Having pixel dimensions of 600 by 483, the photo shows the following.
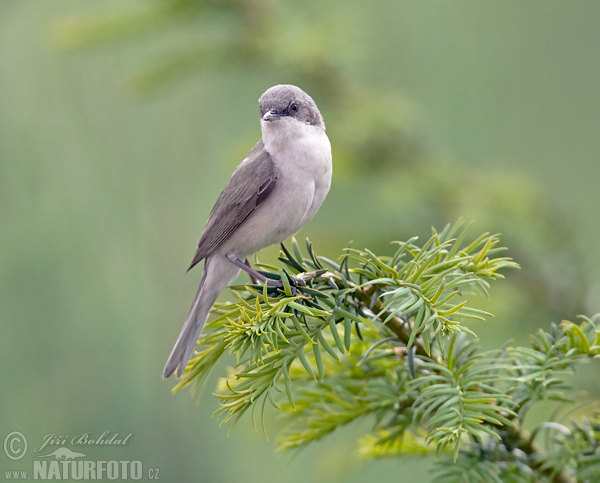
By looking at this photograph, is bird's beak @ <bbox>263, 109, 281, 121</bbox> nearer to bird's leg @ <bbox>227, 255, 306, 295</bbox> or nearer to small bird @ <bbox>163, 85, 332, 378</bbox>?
small bird @ <bbox>163, 85, 332, 378</bbox>

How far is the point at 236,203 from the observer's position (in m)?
1.14

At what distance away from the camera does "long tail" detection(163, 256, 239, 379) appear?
887 mm

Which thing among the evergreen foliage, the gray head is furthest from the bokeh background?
the evergreen foliage

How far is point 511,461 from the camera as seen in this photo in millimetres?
627

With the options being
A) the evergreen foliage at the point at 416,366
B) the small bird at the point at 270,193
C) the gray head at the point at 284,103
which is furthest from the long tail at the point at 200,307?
the gray head at the point at 284,103

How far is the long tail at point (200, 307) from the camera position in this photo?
0.89 meters

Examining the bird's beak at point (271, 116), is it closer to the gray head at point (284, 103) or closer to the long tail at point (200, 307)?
the gray head at point (284, 103)

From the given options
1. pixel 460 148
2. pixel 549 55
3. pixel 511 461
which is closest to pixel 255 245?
pixel 511 461

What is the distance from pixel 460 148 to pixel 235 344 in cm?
123

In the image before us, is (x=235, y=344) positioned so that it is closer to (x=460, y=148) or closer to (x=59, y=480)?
(x=59, y=480)

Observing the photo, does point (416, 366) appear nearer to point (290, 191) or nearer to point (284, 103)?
point (290, 191)

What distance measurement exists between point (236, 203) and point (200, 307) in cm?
20

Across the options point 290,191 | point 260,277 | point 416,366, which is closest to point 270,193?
point 290,191

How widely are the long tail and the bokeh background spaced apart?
0.10 m
